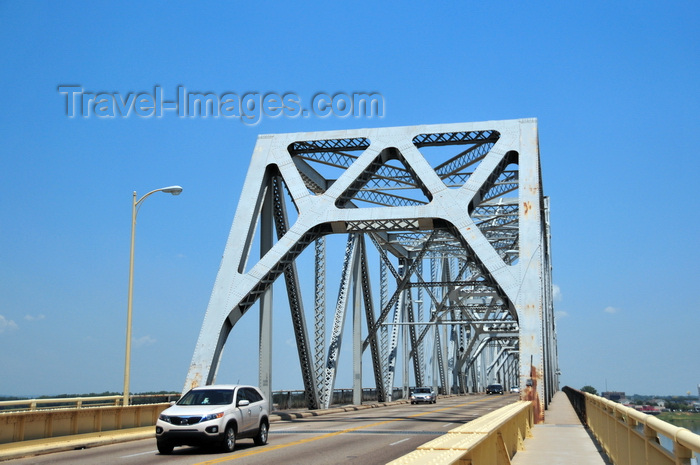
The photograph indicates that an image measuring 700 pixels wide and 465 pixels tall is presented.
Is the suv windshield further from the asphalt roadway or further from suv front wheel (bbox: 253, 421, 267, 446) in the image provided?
suv front wheel (bbox: 253, 421, 267, 446)

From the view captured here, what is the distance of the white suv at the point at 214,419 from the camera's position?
17.8 m

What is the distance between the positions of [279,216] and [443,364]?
52.2 meters

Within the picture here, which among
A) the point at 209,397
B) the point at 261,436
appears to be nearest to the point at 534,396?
the point at 261,436

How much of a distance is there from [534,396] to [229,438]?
12866 millimetres

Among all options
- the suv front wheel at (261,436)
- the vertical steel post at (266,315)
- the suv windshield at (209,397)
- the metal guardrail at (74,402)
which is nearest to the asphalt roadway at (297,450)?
the suv front wheel at (261,436)

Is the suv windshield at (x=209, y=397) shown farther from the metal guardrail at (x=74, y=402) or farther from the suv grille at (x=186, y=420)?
the metal guardrail at (x=74, y=402)

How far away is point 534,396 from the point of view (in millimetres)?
27234

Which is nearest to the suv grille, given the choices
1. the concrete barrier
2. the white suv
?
the white suv

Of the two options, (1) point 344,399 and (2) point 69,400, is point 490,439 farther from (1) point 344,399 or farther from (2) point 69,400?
(1) point 344,399

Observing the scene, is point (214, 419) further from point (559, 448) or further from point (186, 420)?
point (559, 448)

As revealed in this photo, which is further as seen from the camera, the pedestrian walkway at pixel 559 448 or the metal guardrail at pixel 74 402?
the metal guardrail at pixel 74 402

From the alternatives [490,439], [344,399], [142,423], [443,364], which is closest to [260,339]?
[142,423]

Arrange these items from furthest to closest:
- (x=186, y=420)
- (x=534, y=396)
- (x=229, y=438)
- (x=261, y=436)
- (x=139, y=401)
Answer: (x=139, y=401) < (x=534, y=396) < (x=261, y=436) < (x=229, y=438) < (x=186, y=420)

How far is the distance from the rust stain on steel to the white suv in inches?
415
